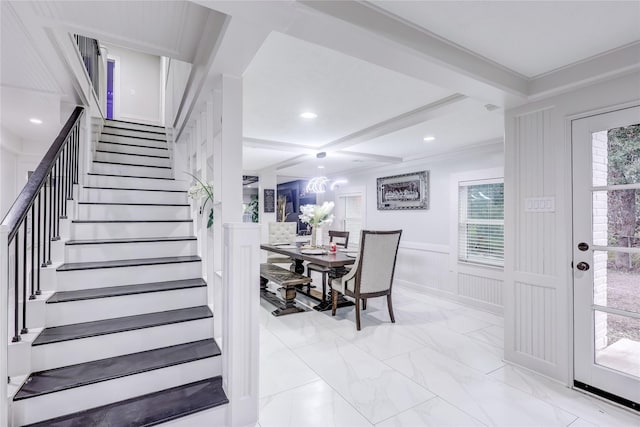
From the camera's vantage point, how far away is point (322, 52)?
1.94 meters

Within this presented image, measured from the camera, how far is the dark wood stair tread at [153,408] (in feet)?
5.11

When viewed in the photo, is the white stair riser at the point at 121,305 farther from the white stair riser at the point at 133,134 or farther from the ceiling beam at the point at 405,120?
the white stair riser at the point at 133,134

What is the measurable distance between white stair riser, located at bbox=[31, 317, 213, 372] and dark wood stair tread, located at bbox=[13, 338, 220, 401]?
0.03 metres

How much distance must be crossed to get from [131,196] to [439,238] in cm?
423

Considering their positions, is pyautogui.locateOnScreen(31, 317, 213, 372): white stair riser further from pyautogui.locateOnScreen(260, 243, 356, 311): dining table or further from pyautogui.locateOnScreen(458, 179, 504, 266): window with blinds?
pyautogui.locateOnScreen(458, 179, 504, 266): window with blinds

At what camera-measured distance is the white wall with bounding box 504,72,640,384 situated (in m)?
2.20

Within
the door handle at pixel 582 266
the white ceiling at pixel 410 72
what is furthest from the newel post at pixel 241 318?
the door handle at pixel 582 266

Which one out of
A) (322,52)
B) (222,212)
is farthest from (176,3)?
(222,212)

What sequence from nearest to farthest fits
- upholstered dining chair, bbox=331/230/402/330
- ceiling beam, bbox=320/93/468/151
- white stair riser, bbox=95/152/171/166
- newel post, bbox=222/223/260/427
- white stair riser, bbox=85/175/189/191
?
newel post, bbox=222/223/260/427 → ceiling beam, bbox=320/93/468/151 → white stair riser, bbox=85/175/189/191 → upholstered dining chair, bbox=331/230/402/330 → white stair riser, bbox=95/152/171/166

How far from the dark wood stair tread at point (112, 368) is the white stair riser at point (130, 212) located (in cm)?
149

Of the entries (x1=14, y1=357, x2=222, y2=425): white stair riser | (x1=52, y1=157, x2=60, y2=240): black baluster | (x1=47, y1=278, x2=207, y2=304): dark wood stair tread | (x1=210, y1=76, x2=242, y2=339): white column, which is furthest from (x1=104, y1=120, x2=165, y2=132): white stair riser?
Answer: (x1=14, y1=357, x2=222, y2=425): white stair riser

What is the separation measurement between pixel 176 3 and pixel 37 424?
2274 millimetres

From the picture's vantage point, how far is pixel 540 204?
2.34 meters

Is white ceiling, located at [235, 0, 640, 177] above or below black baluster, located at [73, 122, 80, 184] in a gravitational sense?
above
